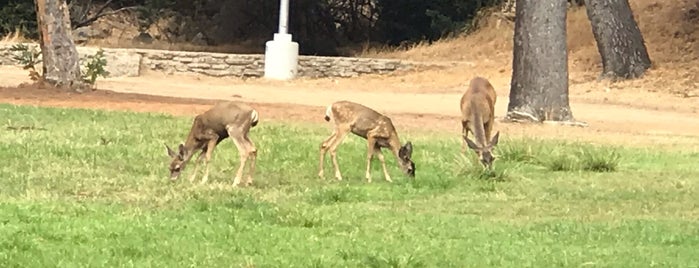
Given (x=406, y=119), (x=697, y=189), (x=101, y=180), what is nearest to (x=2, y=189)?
(x=101, y=180)

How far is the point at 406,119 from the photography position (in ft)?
69.5

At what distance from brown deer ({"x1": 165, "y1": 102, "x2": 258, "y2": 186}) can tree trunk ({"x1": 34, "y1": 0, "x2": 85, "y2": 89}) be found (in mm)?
11359

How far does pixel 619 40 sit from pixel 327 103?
870 cm

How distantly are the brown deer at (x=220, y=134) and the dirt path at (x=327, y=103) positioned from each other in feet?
25.1

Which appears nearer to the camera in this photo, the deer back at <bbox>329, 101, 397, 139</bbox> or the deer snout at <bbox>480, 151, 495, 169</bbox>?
the deer back at <bbox>329, 101, 397, 139</bbox>

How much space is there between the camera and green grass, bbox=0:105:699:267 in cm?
820

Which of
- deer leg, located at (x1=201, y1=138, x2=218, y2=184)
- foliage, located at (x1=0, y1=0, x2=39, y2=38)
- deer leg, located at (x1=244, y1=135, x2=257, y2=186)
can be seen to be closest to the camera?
deer leg, located at (x1=244, y1=135, x2=257, y2=186)

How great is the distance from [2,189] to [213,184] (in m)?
1.79

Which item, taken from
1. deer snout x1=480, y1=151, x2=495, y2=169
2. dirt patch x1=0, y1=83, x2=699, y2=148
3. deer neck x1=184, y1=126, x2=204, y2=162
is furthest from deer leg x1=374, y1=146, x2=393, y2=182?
dirt patch x1=0, y1=83, x2=699, y2=148

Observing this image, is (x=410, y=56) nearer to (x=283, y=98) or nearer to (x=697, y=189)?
(x=283, y=98)

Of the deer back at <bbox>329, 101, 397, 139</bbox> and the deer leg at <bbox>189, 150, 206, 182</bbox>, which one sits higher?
the deer back at <bbox>329, 101, 397, 139</bbox>

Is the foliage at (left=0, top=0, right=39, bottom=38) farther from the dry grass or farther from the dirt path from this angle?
the dry grass

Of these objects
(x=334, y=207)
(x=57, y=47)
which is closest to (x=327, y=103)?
(x=57, y=47)

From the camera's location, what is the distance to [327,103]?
25953mm
